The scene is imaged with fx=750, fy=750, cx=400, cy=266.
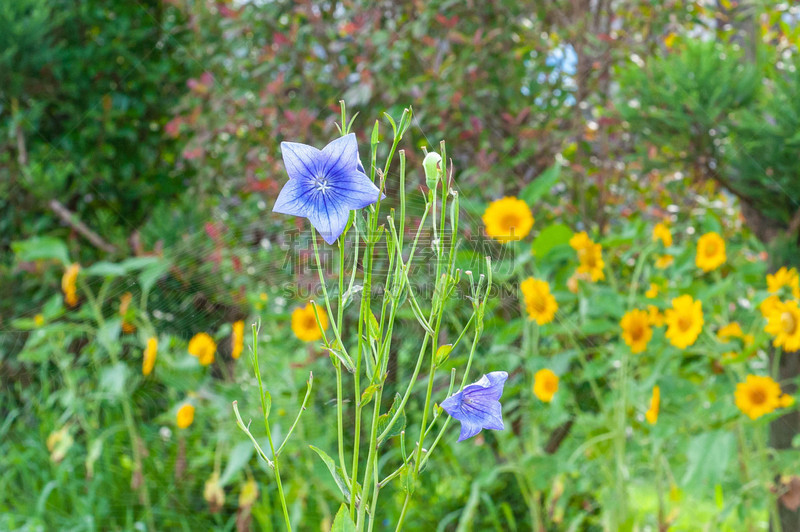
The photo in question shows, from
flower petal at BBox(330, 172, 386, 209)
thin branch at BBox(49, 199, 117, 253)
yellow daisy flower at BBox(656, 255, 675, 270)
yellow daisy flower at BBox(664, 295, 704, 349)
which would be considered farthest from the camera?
thin branch at BBox(49, 199, 117, 253)

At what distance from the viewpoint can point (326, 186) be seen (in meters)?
0.45

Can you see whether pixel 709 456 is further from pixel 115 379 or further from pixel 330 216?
pixel 115 379

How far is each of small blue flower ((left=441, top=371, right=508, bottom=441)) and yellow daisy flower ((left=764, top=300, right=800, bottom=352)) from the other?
797 mm

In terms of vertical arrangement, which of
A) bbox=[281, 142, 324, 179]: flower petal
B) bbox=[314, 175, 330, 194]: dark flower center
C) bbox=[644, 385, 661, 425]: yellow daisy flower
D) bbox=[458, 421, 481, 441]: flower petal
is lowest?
bbox=[644, 385, 661, 425]: yellow daisy flower

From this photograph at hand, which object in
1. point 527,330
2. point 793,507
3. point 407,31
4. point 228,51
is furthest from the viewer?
point 228,51

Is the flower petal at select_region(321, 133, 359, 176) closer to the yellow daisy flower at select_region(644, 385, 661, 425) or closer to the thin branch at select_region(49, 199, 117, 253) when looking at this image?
the yellow daisy flower at select_region(644, 385, 661, 425)

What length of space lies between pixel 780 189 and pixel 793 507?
0.56m

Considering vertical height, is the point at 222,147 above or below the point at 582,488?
above

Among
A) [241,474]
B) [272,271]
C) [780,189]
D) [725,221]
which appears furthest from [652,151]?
[241,474]

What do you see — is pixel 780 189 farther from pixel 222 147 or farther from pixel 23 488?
pixel 23 488

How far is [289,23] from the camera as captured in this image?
188 centimetres

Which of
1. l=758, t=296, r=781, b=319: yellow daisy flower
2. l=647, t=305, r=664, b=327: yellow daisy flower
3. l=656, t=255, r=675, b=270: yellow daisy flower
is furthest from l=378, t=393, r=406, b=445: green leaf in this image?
l=656, t=255, r=675, b=270: yellow daisy flower

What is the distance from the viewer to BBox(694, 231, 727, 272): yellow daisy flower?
1269 mm

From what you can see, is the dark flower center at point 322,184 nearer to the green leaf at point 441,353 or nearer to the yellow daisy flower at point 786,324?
the green leaf at point 441,353
